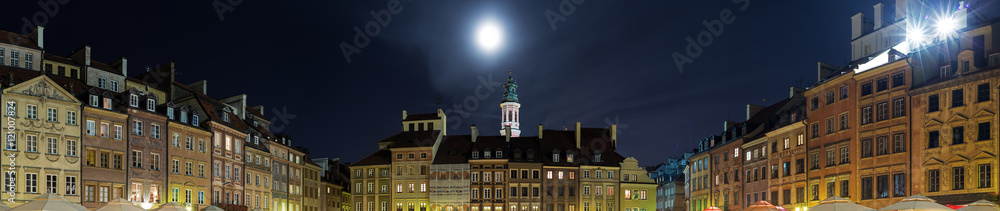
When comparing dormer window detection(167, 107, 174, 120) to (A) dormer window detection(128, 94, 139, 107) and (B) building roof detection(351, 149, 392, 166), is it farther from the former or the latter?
(B) building roof detection(351, 149, 392, 166)

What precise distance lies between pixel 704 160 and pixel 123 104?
49.9m

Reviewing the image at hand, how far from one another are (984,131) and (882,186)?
759 cm

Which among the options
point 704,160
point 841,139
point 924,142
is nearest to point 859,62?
point 841,139

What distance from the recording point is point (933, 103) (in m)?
49.6

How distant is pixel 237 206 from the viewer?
230 feet

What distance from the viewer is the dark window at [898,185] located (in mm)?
51062

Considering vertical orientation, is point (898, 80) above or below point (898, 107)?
above

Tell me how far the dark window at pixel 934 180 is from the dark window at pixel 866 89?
23.8ft

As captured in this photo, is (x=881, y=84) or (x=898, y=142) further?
(x=881, y=84)

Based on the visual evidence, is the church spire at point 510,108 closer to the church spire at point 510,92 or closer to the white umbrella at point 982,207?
the church spire at point 510,92

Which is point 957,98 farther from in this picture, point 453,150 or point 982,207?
point 453,150

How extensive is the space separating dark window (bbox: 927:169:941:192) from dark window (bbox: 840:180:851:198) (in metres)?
6.69

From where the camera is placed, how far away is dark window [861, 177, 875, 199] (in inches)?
2131

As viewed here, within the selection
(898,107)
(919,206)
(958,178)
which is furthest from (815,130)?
(919,206)
